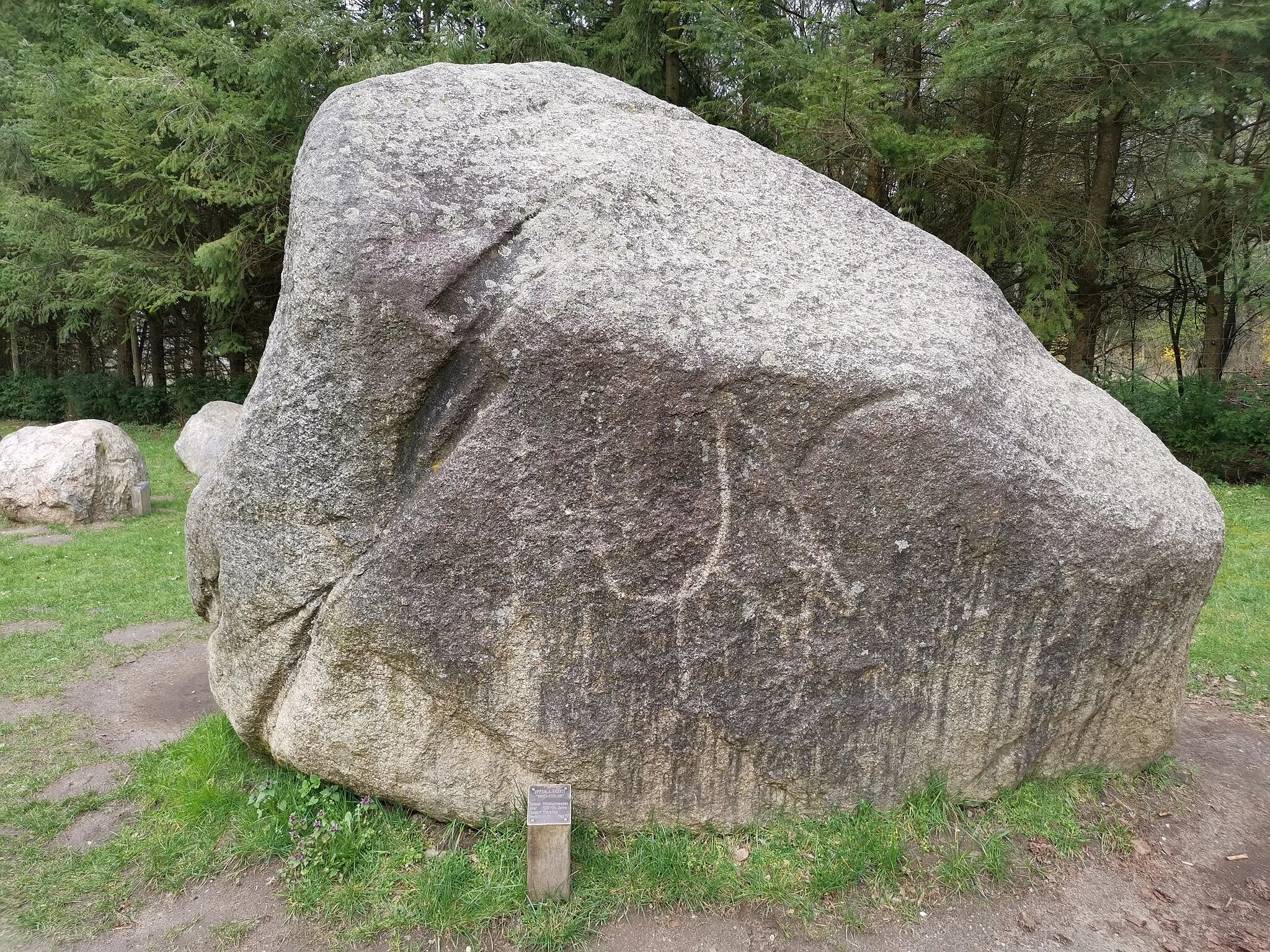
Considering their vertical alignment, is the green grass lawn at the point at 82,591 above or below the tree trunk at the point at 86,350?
below

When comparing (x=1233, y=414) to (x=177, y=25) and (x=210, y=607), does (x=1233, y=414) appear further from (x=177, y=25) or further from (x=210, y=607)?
(x=177, y=25)

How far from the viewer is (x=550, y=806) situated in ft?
10.3

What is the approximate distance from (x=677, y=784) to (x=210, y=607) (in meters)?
2.45

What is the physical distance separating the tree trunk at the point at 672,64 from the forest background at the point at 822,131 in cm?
5

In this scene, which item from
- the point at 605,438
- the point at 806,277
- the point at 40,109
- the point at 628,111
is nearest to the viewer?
the point at 605,438

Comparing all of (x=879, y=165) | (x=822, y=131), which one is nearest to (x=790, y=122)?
(x=822, y=131)

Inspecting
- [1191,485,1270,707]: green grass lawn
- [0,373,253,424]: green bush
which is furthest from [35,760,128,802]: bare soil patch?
[0,373,253,424]: green bush

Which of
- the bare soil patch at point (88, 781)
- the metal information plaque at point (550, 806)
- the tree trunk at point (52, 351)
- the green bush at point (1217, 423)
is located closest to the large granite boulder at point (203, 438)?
the bare soil patch at point (88, 781)

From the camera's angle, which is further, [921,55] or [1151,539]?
[921,55]

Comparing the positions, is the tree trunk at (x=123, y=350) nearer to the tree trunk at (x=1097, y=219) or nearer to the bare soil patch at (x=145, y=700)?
the bare soil patch at (x=145, y=700)

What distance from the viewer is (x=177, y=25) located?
14320mm

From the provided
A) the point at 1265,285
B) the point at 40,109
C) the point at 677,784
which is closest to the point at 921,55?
the point at 1265,285

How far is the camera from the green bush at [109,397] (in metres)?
19.0

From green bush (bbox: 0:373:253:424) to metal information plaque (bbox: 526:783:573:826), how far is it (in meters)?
17.3
